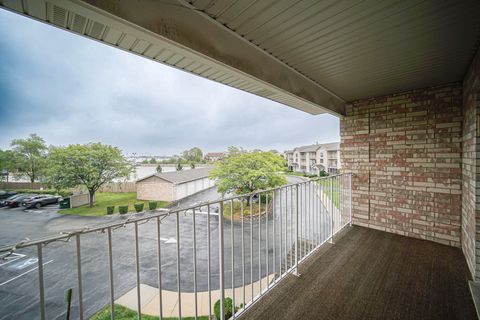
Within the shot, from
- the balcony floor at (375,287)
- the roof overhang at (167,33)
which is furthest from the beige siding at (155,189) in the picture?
the roof overhang at (167,33)

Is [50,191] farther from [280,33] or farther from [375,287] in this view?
[375,287]

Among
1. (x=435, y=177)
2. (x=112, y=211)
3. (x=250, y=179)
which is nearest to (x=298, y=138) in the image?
(x=250, y=179)

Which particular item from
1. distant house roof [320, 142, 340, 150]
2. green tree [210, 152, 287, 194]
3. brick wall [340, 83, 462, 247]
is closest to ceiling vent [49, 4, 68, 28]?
brick wall [340, 83, 462, 247]

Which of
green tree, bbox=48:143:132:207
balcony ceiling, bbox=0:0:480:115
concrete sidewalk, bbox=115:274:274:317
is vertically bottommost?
concrete sidewalk, bbox=115:274:274:317

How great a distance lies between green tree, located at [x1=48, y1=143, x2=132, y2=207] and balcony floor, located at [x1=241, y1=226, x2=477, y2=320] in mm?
16742

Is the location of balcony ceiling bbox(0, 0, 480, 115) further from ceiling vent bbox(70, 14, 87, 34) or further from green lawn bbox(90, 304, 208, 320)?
green lawn bbox(90, 304, 208, 320)

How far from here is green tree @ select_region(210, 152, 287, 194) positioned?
37.9 ft

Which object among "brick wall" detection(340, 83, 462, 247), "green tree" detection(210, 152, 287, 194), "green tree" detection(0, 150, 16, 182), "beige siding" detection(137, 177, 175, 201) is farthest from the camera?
"beige siding" detection(137, 177, 175, 201)

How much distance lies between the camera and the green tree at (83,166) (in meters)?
13.6

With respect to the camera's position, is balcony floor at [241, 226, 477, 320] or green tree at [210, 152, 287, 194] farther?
green tree at [210, 152, 287, 194]

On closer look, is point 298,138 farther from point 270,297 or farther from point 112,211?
point 270,297

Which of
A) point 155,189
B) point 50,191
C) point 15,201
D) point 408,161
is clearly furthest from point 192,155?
point 408,161

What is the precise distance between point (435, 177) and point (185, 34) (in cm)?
388

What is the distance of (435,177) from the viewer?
116 inches
